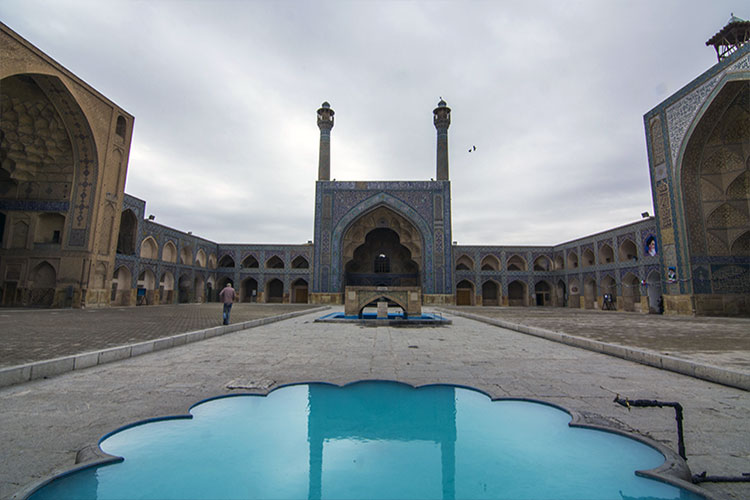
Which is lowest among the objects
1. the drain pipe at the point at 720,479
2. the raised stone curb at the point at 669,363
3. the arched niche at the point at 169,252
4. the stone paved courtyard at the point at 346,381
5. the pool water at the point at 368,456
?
the pool water at the point at 368,456

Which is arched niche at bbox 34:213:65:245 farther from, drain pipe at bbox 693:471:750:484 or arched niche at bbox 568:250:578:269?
arched niche at bbox 568:250:578:269

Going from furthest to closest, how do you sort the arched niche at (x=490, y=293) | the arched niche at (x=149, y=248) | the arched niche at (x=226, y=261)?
the arched niche at (x=226, y=261) → the arched niche at (x=490, y=293) → the arched niche at (x=149, y=248)

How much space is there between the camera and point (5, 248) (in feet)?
45.6

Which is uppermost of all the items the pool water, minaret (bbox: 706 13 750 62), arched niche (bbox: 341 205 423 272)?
minaret (bbox: 706 13 750 62)

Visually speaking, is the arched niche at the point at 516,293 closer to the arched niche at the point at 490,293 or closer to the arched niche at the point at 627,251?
the arched niche at the point at 490,293

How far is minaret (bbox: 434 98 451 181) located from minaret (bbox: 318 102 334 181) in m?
6.82

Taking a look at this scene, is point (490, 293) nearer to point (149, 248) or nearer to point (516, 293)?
point (516, 293)

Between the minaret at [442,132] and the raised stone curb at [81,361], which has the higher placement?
the minaret at [442,132]

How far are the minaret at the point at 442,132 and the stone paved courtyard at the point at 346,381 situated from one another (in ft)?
61.6

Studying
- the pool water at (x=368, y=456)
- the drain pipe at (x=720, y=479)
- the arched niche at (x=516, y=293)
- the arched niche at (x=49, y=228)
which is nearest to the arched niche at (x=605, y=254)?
the arched niche at (x=516, y=293)

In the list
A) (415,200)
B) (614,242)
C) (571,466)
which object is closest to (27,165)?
(415,200)

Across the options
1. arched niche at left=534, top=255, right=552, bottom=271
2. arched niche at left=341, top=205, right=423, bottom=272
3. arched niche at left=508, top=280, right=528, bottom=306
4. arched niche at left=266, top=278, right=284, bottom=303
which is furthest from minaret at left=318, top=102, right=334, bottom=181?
arched niche at left=534, top=255, right=552, bottom=271

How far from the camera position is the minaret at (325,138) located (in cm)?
2297

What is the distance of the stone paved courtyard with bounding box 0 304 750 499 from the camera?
5.59 feet
